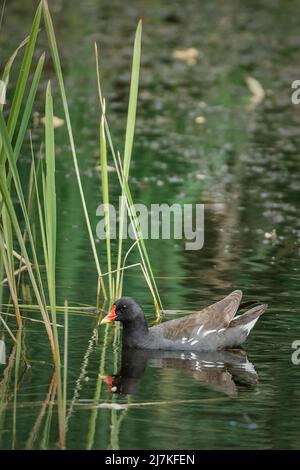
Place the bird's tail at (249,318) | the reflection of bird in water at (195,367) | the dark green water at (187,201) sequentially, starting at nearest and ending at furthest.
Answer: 1. the dark green water at (187,201)
2. the reflection of bird in water at (195,367)
3. the bird's tail at (249,318)

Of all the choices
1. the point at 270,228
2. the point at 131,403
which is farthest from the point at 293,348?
the point at 270,228

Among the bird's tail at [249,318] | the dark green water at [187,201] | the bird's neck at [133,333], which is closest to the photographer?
the dark green water at [187,201]

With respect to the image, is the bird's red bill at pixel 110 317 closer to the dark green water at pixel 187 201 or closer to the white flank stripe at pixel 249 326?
the dark green water at pixel 187 201

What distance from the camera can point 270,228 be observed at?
37.8ft

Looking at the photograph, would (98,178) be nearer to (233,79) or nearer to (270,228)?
(270,228)

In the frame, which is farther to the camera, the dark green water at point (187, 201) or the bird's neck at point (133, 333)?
the bird's neck at point (133, 333)

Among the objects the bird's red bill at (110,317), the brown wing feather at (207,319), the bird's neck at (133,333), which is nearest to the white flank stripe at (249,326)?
the brown wing feather at (207,319)

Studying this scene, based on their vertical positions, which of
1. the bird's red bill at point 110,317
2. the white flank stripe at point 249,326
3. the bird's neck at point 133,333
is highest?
the bird's red bill at point 110,317

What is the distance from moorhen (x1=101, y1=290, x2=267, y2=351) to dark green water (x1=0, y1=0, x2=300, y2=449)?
15 cm

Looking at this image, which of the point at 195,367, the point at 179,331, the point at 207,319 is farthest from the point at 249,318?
the point at 195,367

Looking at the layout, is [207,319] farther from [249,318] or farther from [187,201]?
[187,201]

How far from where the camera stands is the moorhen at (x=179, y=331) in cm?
811

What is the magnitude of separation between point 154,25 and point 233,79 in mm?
4982

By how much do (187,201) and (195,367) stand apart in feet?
15.7
